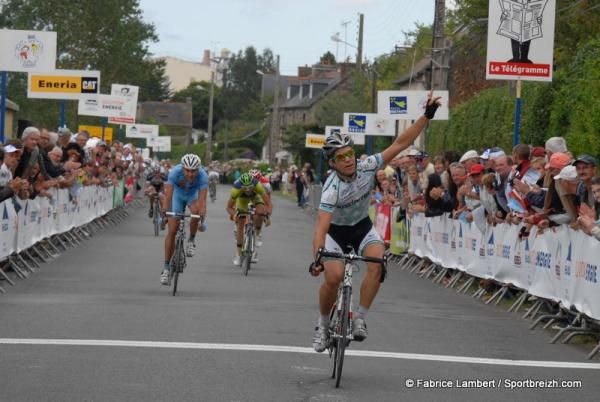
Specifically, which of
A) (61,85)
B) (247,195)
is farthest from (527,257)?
(61,85)

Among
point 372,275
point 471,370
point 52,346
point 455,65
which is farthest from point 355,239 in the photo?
point 455,65

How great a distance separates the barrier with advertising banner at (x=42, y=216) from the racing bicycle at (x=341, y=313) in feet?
26.2

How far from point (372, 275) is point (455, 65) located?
2039 inches

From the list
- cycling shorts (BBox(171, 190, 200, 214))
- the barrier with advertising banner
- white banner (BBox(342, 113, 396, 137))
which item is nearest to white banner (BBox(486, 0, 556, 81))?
cycling shorts (BBox(171, 190, 200, 214))

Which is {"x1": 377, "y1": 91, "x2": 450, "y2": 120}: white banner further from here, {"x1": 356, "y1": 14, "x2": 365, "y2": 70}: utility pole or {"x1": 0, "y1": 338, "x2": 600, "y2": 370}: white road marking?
{"x1": 356, "y1": 14, "x2": 365, "y2": 70}: utility pole

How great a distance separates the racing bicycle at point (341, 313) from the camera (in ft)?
32.1

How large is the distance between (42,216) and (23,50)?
22.2 ft

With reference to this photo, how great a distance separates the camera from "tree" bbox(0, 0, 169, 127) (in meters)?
80.3

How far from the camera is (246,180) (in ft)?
69.7

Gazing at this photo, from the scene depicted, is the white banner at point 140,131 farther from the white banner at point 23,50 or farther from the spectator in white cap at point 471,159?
the spectator in white cap at point 471,159

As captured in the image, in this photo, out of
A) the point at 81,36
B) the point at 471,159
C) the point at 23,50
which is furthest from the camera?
the point at 81,36

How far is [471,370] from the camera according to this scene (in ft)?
35.7

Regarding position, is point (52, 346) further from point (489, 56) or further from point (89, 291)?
point (489, 56)

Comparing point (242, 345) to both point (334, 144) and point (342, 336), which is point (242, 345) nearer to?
point (342, 336)
